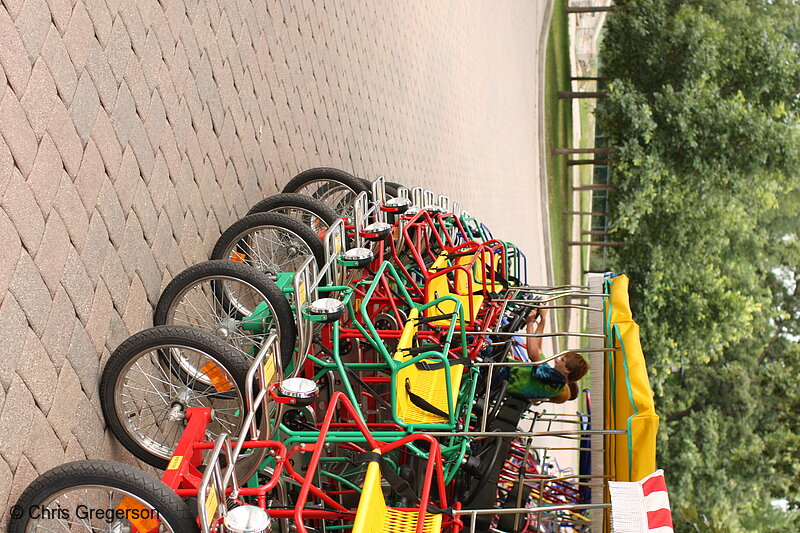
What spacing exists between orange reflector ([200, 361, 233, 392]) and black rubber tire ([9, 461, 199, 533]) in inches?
31.7

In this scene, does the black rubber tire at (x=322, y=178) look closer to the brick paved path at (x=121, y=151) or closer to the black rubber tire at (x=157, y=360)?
the brick paved path at (x=121, y=151)

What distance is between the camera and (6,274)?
10.1 feet

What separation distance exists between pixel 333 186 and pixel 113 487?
11.1 feet

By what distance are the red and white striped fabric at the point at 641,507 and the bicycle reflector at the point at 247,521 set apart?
51.0 inches

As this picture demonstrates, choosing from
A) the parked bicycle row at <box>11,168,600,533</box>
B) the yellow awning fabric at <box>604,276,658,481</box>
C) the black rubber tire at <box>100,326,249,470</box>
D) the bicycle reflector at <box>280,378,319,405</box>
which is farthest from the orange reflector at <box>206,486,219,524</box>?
the yellow awning fabric at <box>604,276,658,481</box>

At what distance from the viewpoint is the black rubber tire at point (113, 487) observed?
2609mm

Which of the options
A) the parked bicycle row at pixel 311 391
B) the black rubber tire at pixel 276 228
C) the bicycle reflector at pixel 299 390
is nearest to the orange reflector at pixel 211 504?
the parked bicycle row at pixel 311 391

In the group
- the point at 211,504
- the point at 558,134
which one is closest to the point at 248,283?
the point at 211,504

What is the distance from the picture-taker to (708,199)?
572 inches

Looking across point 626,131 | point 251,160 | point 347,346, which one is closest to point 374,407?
point 347,346

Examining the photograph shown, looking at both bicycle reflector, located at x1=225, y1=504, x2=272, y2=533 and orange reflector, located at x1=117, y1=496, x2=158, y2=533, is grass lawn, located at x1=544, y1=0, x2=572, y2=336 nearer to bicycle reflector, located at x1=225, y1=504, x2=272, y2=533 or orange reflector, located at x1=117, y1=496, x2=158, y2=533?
orange reflector, located at x1=117, y1=496, x2=158, y2=533

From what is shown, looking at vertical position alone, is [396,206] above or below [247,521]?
above

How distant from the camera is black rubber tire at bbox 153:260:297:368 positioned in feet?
12.6

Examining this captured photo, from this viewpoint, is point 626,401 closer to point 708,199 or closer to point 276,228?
point 276,228
